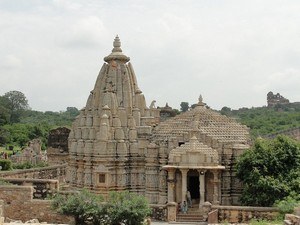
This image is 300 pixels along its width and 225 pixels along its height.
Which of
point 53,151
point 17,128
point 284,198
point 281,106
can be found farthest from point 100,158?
point 281,106

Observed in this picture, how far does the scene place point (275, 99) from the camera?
151625 millimetres

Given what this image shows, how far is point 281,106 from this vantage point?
475ft

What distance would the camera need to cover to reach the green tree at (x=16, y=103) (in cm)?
12188

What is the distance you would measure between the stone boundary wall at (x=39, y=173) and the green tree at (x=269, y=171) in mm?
13033

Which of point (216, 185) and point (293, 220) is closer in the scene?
point (293, 220)

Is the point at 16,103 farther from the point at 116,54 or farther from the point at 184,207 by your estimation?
the point at 184,207

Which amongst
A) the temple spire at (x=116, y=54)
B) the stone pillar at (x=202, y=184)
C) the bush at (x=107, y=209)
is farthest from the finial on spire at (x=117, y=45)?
the bush at (x=107, y=209)

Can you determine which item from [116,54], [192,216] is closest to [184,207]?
[192,216]

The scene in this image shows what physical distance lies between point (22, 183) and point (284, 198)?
11.5m

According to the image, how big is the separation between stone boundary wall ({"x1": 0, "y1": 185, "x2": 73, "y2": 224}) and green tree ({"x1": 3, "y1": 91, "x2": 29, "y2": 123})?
106 meters

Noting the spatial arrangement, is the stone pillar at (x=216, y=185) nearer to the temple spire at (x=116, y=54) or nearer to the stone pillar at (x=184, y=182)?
the stone pillar at (x=184, y=182)

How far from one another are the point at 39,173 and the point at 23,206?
13.6 meters

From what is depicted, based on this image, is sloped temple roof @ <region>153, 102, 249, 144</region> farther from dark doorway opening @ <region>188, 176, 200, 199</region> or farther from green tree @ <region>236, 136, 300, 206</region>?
green tree @ <region>236, 136, 300, 206</region>

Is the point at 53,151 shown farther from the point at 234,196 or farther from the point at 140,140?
the point at 234,196
